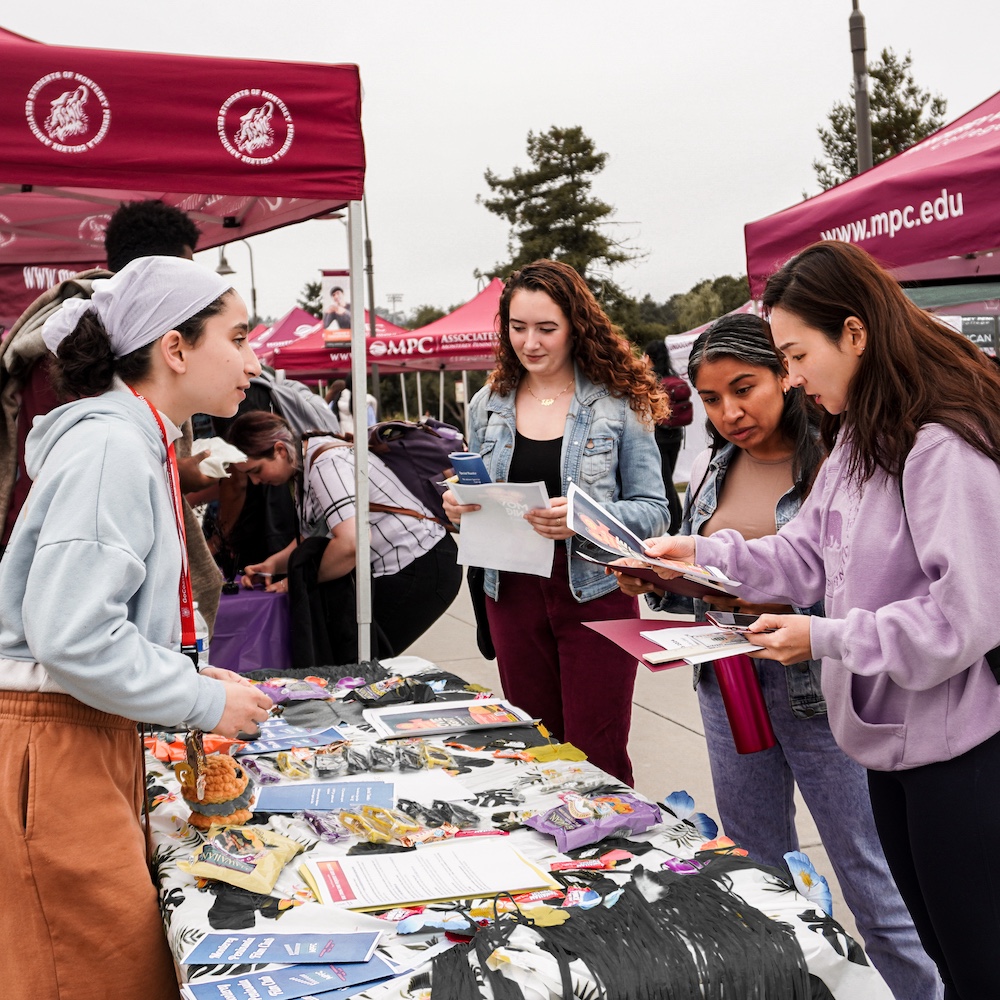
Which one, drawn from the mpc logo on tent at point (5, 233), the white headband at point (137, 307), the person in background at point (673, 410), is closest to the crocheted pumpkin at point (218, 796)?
the white headband at point (137, 307)

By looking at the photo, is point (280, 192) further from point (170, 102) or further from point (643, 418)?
point (643, 418)

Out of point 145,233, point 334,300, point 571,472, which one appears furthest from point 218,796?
point 334,300

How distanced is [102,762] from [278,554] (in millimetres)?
2155

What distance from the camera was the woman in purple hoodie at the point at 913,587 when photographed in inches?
59.6

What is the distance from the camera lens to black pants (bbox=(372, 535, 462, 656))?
149 inches

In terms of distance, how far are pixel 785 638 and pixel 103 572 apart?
1100 mm

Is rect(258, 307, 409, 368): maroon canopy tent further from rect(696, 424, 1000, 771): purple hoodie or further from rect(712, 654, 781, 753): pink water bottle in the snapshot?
rect(696, 424, 1000, 771): purple hoodie

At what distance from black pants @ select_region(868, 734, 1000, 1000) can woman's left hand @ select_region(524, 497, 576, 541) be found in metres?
1.17

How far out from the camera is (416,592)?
150 inches

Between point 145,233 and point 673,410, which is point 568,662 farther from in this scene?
point 673,410

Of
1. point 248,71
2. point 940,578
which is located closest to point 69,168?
point 248,71

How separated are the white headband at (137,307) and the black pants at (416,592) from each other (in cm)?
212

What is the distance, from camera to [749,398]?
2293 mm

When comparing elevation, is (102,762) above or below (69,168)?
below
